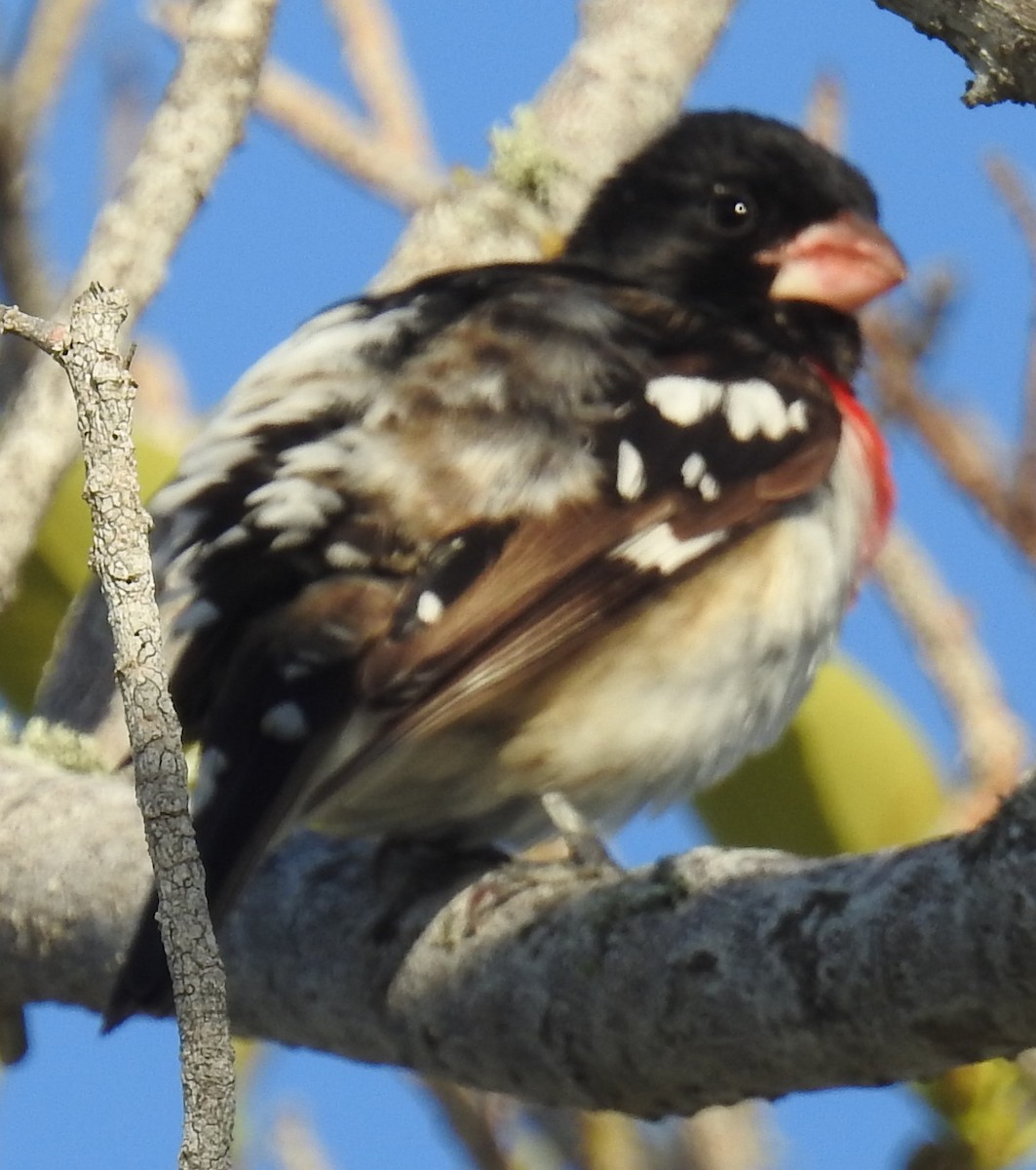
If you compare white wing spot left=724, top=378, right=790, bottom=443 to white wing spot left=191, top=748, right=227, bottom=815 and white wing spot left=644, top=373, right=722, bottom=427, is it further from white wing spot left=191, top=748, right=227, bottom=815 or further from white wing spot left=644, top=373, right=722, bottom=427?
white wing spot left=191, top=748, right=227, bottom=815

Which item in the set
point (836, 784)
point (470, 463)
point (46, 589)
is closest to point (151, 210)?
point (470, 463)

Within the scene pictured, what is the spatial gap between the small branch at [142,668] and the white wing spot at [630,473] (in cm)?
179

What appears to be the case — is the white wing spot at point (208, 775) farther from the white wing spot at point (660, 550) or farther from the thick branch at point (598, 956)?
the white wing spot at point (660, 550)

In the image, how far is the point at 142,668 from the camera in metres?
1.75

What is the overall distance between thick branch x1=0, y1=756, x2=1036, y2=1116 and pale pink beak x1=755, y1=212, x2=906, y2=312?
4.81 feet

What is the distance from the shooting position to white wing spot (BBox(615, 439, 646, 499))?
3510 mm

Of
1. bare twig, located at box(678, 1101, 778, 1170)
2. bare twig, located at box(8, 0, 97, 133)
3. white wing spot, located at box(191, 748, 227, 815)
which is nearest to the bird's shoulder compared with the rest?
white wing spot, located at box(191, 748, 227, 815)

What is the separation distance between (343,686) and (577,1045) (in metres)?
0.72

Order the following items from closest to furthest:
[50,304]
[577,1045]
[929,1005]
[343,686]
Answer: [929,1005] → [577,1045] → [343,686] → [50,304]

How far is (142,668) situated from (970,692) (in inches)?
66.9

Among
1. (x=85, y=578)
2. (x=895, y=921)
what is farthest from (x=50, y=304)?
(x=895, y=921)

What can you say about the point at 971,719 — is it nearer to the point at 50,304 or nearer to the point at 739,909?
the point at 739,909

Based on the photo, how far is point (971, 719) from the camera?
10.4 ft

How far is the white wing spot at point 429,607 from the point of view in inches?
125
